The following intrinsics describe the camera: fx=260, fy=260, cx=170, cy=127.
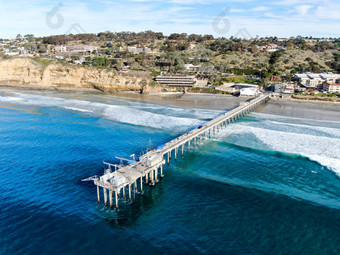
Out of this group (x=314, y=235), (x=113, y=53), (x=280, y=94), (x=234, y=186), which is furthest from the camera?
(x=113, y=53)

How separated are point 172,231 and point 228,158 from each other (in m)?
19.4

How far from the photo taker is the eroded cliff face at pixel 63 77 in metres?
106

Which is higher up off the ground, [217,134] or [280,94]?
[280,94]

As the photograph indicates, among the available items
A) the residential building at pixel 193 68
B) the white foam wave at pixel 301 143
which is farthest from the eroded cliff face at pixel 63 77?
the white foam wave at pixel 301 143

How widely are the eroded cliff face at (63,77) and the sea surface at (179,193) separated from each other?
164 ft

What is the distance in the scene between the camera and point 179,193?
1233 inches

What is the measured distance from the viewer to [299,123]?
61.7 metres

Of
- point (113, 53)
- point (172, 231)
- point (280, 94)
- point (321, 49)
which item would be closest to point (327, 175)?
point (172, 231)

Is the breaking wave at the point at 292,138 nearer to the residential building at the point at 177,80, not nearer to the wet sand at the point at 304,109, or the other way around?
the wet sand at the point at 304,109

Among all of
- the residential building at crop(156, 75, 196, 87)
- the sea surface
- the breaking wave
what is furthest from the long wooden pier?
the residential building at crop(156, 75, 196, 87)

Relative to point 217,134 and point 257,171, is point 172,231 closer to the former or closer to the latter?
point 257,171

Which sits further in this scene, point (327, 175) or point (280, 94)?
point (280, 94)

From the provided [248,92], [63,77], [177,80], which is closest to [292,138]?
[248,92]

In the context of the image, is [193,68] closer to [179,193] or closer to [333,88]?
[333,88]
